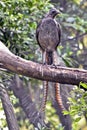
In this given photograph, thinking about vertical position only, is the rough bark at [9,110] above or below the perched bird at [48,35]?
below

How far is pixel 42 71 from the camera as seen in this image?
4.03 m

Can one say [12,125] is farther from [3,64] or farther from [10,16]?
[10,16]

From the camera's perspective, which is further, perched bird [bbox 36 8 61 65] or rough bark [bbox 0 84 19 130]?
perched bird [bbox 36 8 61 65]

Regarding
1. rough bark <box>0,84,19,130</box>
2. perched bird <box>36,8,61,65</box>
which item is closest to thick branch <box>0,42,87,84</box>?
rough bark <box>0,84,19,130</box>

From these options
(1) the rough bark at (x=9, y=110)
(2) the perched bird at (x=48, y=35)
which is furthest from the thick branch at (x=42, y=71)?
(2) the perched bird at (x=48, y=35)

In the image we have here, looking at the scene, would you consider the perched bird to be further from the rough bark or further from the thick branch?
the thick branch

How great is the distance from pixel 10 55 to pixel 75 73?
25.2 inches

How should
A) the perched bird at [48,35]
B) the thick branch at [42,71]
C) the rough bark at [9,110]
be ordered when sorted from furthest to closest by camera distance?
the perched bird at [48,35]
the rough bark at [9,110]
the thick branch at [42,71]

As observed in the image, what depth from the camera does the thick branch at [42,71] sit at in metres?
3.97

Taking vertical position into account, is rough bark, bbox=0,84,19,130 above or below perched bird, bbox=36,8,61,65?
below

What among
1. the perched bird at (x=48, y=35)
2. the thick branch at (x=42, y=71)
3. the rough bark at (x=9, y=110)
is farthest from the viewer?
the perched bird at (x=48, y=35)

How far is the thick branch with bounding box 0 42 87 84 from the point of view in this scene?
397cm

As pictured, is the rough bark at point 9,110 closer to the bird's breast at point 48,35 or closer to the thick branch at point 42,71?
the thick branch at point 42,71

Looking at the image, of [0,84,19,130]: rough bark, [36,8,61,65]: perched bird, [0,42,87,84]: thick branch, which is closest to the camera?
[0,42,87,84]: thick branch
